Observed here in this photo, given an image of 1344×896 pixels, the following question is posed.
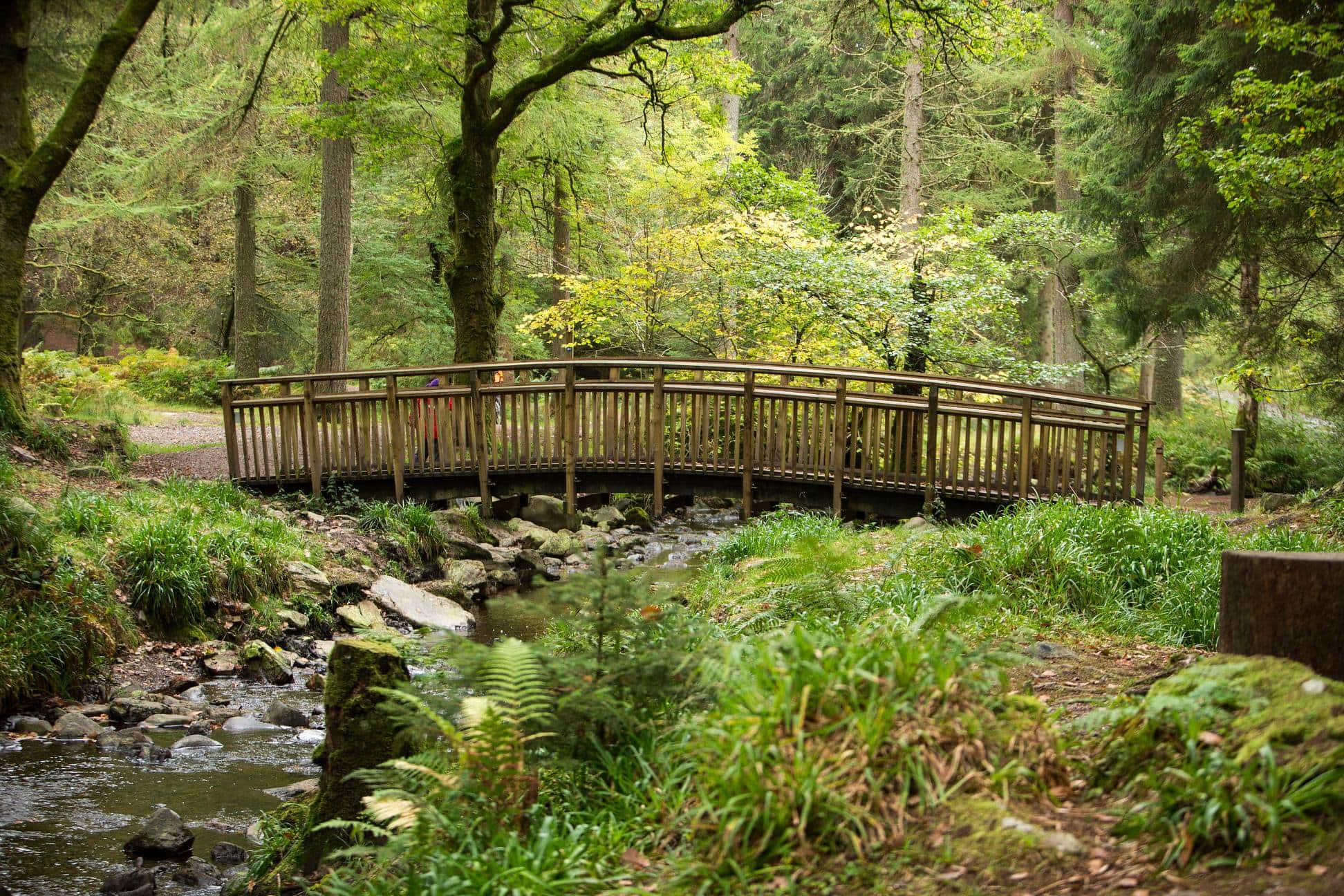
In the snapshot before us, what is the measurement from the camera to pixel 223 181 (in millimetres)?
18500

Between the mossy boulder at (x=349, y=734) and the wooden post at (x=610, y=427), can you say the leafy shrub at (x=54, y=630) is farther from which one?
the wooden post at (x=610, y=427)

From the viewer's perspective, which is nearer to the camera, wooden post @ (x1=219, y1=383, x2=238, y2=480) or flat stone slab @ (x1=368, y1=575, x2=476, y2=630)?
flat stone slab @ (x1=368, y1=575, x2=476, y2=630)

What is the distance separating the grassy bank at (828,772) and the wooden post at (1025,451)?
20.1ft

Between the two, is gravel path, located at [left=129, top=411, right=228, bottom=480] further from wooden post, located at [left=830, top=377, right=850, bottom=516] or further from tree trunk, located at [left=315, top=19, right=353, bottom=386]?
wooden post, located at [left=830, top=377, right=850, bottom=516]

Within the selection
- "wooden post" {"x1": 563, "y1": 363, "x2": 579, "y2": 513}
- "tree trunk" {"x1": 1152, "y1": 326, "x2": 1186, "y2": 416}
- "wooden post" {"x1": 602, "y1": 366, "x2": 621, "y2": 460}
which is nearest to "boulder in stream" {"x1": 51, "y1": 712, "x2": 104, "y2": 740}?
"wooden post" {"x1": 563, "y1": 363, "x2": 579, "y2": 513}

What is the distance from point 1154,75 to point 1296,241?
3926 millimetres

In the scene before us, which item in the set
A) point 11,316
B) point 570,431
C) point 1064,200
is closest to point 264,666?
point 570,431

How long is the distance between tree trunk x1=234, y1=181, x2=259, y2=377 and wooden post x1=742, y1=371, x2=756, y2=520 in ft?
41.3

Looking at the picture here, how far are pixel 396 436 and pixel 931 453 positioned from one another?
6069mm

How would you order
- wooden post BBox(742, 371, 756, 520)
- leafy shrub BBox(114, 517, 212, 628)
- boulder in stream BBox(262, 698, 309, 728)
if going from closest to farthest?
boulder in stream BBox(262, 698, 309, 728) < leafy shrub BBox(114, 517, 212, 628) < wooden post BBox(742, 371, 756, 520)

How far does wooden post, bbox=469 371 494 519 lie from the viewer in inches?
486

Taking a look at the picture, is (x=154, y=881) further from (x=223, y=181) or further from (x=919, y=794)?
(x=223, y=181)

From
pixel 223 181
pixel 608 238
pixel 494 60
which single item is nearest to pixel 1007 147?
pixel 608 238

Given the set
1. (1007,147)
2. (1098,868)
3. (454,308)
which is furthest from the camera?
(1007,147)
